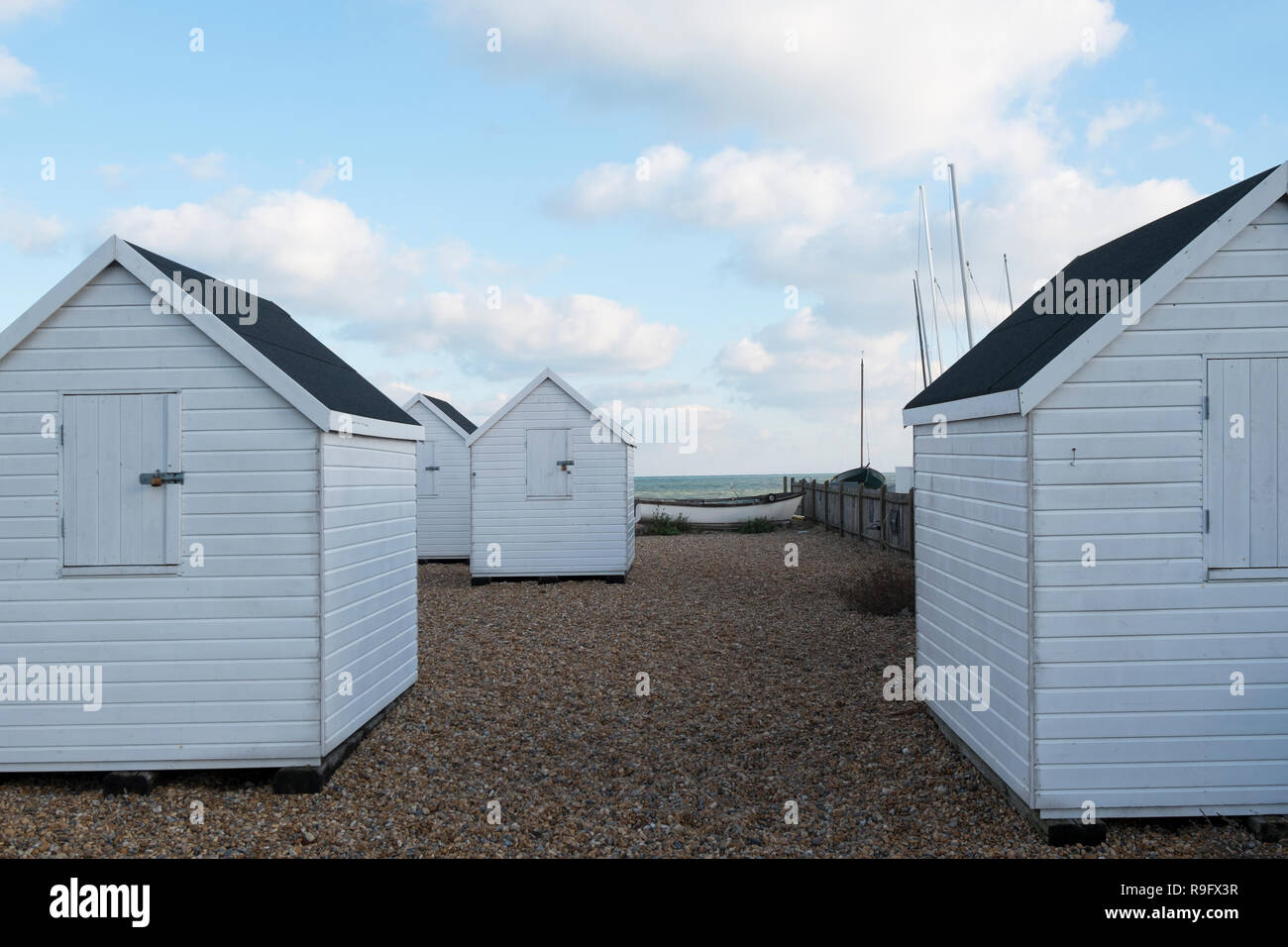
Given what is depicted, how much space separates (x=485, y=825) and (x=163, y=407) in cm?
388

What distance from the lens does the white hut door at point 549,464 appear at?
56.4ft

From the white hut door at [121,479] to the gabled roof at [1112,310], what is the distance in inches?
237

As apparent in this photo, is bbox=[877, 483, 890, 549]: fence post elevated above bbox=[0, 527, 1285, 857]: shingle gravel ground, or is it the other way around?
bbox=[877, 483, 890, 549]: fence post

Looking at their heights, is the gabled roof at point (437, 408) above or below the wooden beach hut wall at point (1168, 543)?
above

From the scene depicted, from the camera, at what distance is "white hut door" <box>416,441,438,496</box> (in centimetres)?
2144

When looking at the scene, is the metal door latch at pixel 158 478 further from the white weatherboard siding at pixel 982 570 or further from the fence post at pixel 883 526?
the fence post at pixel 883 526

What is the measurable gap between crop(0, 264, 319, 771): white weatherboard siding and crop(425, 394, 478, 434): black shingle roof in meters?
15.1

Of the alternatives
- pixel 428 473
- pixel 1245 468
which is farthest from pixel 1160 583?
pixel 428 473

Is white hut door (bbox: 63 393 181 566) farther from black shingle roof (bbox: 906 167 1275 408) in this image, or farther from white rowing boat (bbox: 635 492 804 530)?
white rowing boat (bbox: 635 492 804 530)

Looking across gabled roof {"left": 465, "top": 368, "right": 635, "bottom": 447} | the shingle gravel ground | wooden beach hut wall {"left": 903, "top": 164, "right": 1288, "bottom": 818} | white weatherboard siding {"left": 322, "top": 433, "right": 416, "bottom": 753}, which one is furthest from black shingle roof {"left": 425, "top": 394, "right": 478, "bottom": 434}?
wooden beach hut wall {"left": 903, "top": 164, "right": 1288, "bottom": 818}

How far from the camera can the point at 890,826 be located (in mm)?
5980

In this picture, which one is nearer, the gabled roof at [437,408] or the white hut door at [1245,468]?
the white hut door at [1245,468]

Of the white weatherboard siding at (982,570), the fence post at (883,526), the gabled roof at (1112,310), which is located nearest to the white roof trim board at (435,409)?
the fence post at (883,526)
